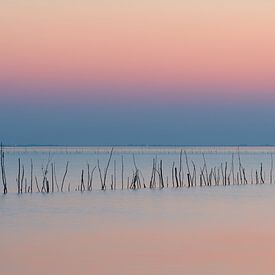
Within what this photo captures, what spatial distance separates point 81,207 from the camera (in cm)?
2444

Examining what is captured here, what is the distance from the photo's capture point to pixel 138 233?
1836cm

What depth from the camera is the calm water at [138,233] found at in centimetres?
1427

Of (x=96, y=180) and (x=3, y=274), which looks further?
(x=96, y=180)

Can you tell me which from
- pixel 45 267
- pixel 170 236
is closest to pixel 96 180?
pixel 170 236

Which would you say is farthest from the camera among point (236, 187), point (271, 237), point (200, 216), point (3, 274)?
point (236, 187)

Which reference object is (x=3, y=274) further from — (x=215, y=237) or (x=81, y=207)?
(x=81, y=207)

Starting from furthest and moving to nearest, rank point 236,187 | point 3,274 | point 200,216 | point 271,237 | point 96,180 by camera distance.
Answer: point 96,180 < point 236,187 < point 200,216 < point 271,237 < point 3,274

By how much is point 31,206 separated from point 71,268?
34.5 feet

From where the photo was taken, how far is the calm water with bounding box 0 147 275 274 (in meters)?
14.3

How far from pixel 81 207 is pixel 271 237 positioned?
809cm

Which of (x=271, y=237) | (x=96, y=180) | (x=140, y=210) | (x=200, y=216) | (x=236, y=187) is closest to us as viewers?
(x=271, y=237)

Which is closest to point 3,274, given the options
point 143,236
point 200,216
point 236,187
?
point 143,236

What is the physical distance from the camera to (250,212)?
23.0m

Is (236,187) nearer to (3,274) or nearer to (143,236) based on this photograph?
(143,236)
